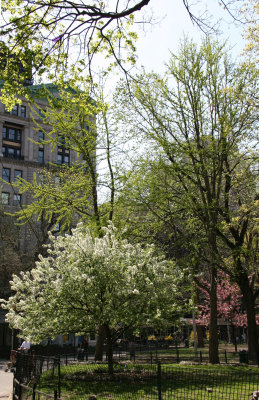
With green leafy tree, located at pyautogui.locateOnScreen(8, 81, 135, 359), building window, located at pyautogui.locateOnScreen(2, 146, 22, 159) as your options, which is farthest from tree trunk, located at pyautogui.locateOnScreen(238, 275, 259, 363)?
building window, located at pyautogui.locateOnScreen(2, 146, 22, 159)

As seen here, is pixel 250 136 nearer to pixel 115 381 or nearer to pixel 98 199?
pixel 98 199

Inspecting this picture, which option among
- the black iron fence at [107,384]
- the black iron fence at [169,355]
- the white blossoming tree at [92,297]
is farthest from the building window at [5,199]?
the black iron fence at [107,384]

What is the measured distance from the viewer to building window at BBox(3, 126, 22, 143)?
62.9m

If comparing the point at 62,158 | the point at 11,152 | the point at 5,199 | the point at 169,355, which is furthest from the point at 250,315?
the point at 62,158

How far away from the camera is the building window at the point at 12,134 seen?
62.9 m

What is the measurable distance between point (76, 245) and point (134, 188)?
20.8 feet

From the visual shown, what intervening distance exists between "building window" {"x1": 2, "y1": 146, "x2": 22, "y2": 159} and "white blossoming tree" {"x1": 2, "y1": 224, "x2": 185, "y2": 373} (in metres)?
52.7

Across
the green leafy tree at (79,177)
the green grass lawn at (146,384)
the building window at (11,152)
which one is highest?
the building window at (11,152)

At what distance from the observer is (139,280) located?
498 inches

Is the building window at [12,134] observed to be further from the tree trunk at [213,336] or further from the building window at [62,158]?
the tree trunk at [213,336]

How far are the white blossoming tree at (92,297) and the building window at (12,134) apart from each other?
54.0m

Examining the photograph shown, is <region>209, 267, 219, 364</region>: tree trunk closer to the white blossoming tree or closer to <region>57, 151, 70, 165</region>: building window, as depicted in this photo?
the white blossoming tree

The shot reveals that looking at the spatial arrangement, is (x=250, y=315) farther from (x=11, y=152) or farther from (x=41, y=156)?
(x=41, y=156)

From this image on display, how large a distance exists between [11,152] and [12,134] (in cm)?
300
